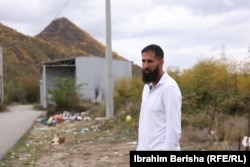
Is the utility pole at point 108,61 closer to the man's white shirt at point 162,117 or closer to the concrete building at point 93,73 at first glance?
the man's white shirt at point 162,117

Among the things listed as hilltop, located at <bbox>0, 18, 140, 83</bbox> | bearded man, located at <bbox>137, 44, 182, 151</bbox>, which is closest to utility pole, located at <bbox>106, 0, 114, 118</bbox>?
bearded man, located at <bbox>137, 44, 182, 151</bbox>

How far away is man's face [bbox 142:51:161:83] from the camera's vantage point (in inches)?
192

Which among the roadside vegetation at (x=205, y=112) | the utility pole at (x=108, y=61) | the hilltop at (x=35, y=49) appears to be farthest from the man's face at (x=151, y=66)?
the hilltop at (x=35, y=49)

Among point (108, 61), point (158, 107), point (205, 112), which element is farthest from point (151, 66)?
point (108, 61)

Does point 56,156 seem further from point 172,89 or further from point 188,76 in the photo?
point 188,76

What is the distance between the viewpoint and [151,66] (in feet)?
16.0

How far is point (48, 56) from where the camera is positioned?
9825 centimetres

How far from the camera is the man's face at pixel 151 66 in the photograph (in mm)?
4867

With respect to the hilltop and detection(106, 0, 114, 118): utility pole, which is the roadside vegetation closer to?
detection(106, 0, 114, 118): utility pole

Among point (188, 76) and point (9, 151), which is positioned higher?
point (188, 76)

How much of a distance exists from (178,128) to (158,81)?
1.77 feet

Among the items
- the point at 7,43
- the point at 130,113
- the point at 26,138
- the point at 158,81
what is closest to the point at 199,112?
the point at 130,113

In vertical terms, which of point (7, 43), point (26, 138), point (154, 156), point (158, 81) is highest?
point (7, 43)

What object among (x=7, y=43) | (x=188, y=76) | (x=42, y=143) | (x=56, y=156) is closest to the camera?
(x=56, y=156)
